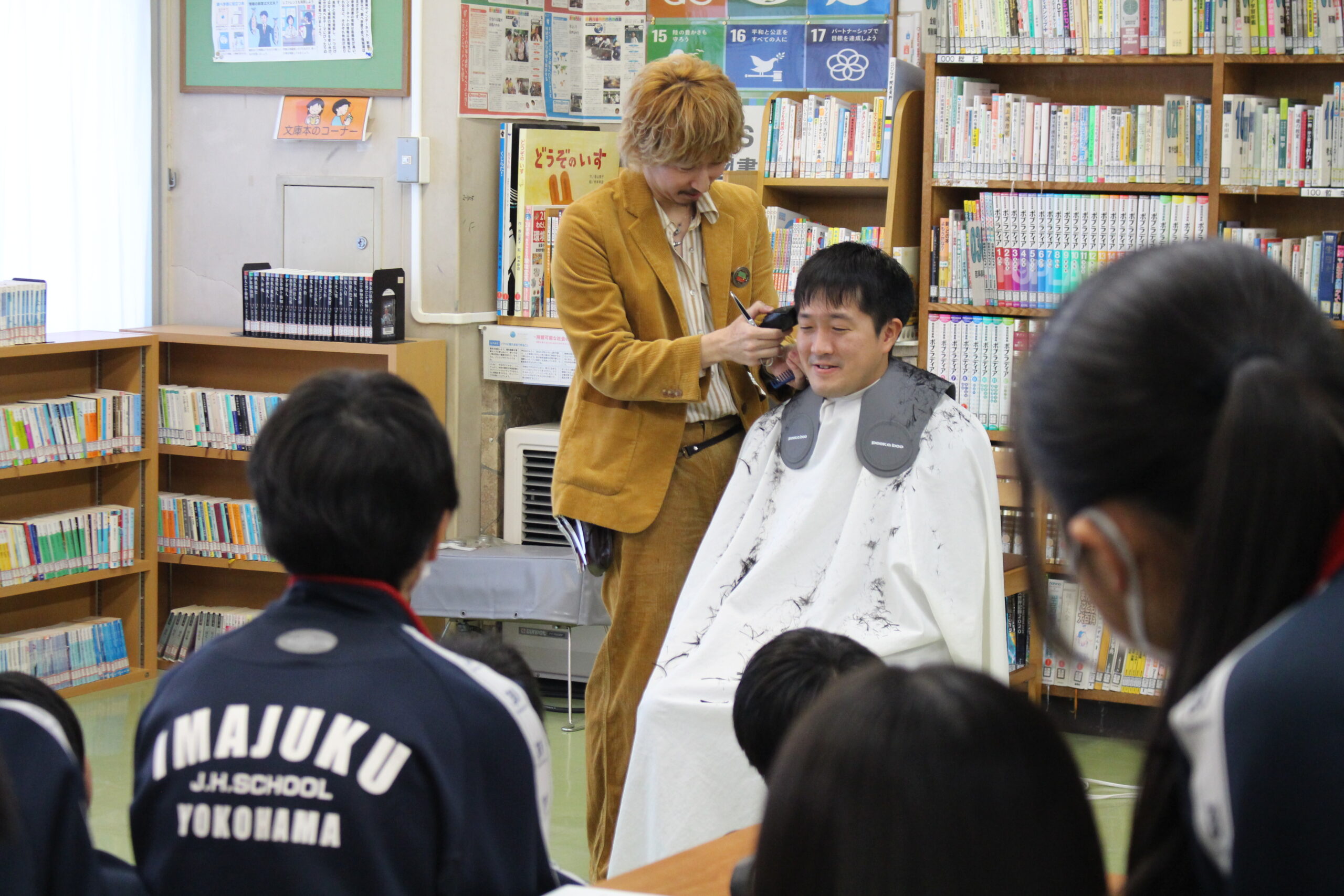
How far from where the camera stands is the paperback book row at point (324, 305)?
4359mm

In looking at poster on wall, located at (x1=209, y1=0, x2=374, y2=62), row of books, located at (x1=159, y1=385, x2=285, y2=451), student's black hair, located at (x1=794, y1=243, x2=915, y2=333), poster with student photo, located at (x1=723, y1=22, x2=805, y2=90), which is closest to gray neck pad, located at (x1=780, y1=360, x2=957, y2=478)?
student's black hair, located at (x1=794, y1=243, x2=915, y2=333)

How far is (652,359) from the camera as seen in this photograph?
264 centimetres

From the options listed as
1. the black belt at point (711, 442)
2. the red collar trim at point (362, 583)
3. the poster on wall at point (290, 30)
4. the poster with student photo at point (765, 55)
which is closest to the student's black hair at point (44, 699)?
the red collar trim at point (362, 583)

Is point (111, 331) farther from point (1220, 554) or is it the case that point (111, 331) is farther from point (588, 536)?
point (1220, 554)

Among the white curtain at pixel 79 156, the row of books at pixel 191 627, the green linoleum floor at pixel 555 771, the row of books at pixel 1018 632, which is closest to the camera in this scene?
the green linoleum floor at pixel 555 771

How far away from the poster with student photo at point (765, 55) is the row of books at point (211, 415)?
181 centimetres

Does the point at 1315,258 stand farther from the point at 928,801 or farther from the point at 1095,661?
the point at 928,801

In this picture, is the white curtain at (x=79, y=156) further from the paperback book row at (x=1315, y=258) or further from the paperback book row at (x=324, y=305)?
the paperback book row at (x=1315, y=258)

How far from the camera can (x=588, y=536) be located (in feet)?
9.15

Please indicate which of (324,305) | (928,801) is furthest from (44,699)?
(324,305)

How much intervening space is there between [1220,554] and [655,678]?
1.86 m

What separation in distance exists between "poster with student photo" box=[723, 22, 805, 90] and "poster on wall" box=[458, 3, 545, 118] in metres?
0.64

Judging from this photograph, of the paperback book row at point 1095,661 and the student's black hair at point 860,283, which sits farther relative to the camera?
the paperback book row at point 1095,661

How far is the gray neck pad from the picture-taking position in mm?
2645
